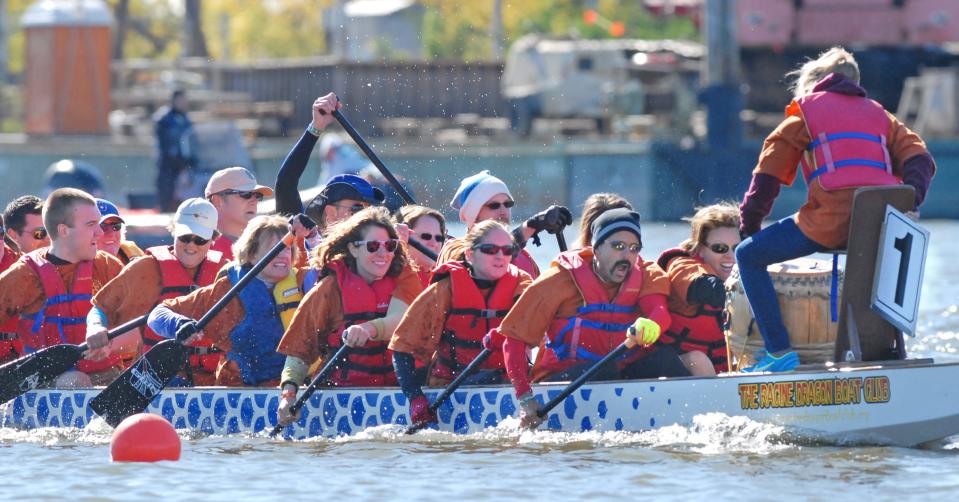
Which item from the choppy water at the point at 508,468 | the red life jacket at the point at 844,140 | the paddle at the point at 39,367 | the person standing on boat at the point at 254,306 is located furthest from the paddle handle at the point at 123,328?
the red life jacket at the point at 844,140

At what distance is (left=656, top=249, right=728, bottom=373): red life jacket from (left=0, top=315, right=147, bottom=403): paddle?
8.70 ft

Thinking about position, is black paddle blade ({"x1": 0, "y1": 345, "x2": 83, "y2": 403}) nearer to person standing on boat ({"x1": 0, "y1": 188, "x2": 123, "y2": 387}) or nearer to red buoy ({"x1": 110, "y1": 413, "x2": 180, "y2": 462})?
person standing on boat ({"x1": 0, "y1": 188, "x2": 123, "y2": 387})

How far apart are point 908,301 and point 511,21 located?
4259cm

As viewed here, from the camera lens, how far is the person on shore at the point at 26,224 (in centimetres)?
1098

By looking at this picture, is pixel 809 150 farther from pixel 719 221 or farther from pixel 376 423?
pixel 376 423

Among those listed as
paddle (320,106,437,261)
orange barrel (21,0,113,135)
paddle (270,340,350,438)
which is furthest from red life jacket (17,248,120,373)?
orange barrel (21,0,113,135)

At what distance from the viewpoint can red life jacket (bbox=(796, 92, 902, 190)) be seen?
27.6 ft

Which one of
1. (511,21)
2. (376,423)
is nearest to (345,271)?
(376,423)

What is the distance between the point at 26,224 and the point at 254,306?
79.6 inches

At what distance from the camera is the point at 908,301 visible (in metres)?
8.50

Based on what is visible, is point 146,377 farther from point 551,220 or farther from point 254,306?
point 551,220

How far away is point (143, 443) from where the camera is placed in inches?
351

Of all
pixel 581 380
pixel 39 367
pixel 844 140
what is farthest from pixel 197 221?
pixel 844 140

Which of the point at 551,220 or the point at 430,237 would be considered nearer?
the point at 551,220
